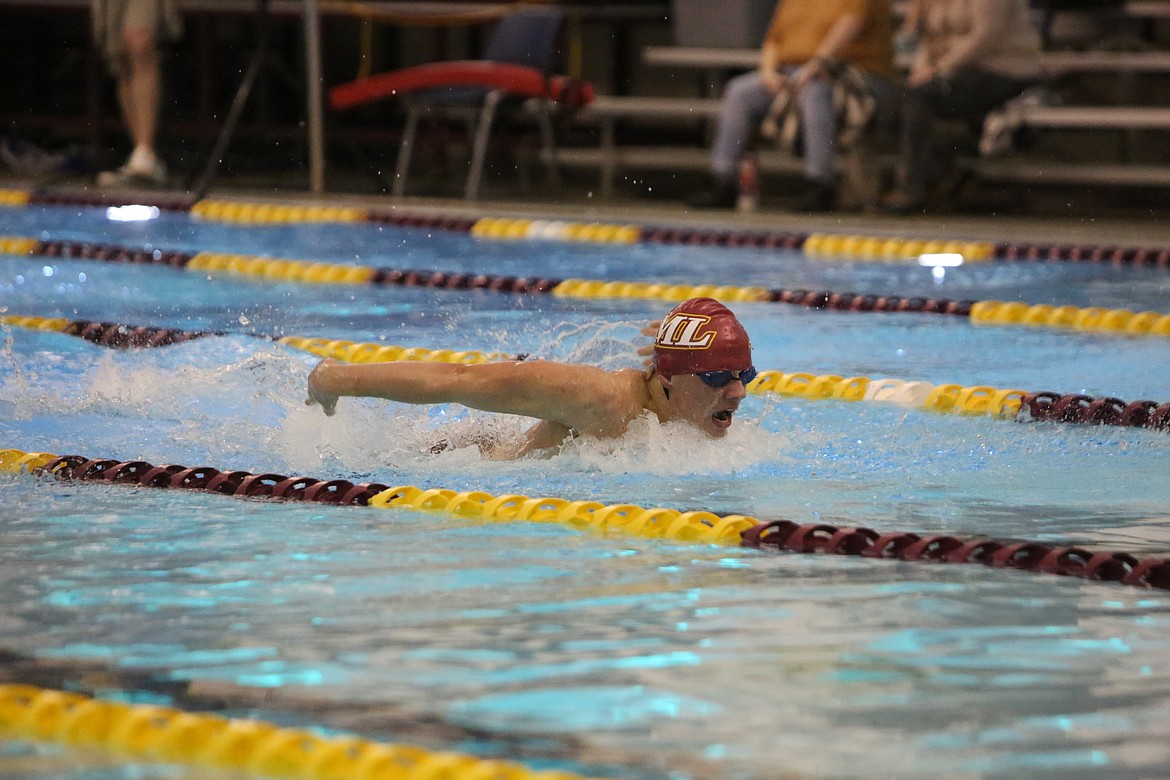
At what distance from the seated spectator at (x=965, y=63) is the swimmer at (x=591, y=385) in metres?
4.61

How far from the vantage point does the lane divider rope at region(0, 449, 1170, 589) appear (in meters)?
3.15

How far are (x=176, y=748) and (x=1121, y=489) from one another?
91.2 inches

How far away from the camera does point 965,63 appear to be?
323 inches

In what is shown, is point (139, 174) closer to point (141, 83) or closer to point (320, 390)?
point (141, 83)

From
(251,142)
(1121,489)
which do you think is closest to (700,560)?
(1121,489)

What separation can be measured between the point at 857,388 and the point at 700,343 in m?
1.33

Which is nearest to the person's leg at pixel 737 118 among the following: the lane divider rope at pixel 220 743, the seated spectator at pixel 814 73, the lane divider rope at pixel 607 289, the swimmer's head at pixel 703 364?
the seated spectator at pixel 814 73

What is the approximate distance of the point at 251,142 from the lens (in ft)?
38.9

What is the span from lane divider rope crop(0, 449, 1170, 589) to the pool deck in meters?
4.74

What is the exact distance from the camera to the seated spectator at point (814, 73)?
Answer: 8297 mm

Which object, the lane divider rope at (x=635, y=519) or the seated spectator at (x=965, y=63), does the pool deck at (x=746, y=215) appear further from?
the lane divider rope at (x=635, y=519)

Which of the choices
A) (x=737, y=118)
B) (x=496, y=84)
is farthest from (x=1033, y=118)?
(x=496, y=84)

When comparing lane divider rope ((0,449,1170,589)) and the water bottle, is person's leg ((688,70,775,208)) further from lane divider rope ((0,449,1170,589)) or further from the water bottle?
lane divider rope ((0,449,1170,589))

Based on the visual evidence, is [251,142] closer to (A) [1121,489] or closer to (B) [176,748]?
(A) [1121,489]
